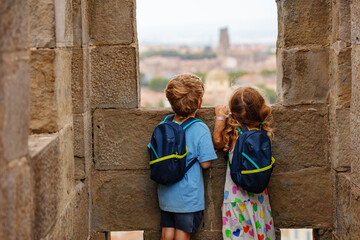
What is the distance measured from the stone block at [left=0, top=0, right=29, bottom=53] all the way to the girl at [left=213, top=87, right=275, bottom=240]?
1.65 m

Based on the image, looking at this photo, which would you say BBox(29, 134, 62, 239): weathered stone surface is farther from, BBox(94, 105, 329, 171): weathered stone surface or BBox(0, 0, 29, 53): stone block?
BBox(94, 105, 329, 171): weathered stone surface

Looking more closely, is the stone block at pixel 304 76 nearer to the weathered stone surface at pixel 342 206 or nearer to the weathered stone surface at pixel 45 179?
the weathered stone surface at pixel 342 206

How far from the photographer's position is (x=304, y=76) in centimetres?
368

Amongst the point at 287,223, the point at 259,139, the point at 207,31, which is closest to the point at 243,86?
the point at 259,139

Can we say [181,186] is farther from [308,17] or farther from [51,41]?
[308,17]

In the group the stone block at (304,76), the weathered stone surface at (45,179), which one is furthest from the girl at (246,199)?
the weathered stone surface at (45,179)

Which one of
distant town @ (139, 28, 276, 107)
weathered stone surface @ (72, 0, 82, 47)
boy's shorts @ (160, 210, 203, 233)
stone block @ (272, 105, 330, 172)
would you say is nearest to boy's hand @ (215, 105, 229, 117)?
stone block @ (272, 105, 330, 172)

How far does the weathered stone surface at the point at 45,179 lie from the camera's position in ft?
7.44

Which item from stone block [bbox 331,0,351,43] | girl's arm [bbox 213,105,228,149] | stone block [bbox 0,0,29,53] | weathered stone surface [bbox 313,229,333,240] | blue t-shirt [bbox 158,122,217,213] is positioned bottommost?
weathered stone surface [bbox 313,229,333,240]

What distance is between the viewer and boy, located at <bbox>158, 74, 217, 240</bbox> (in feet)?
11.1

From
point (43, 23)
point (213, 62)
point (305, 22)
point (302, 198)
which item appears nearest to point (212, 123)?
point (302, 198)

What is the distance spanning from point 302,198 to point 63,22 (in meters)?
2.10

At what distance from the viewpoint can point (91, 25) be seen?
370 cm

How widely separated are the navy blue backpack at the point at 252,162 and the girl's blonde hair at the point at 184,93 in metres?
0.40
